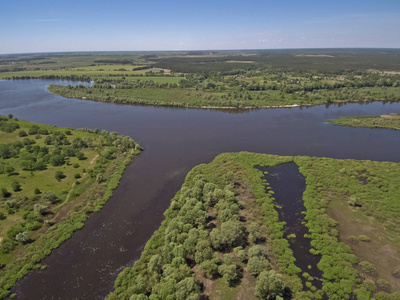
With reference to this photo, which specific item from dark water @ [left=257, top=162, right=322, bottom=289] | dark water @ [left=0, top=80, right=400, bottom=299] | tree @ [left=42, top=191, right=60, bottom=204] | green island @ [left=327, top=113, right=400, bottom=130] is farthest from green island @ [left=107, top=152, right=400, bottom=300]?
green island @ [left=327, top=113, right=400, bottom=130]

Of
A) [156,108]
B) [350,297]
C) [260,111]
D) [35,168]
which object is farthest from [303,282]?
[156,108]

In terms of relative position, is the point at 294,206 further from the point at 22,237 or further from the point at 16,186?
the point at 16,186

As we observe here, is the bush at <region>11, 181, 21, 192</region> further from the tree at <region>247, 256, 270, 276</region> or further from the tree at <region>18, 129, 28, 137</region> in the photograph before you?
the tree at <region>247, 256, 270, 276</region>

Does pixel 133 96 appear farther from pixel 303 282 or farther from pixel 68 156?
pixel 303 282

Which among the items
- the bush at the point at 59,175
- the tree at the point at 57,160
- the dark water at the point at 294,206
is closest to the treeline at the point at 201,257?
the dark water at the point at 294,206

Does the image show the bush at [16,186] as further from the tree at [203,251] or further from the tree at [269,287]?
the tree at [269,287]

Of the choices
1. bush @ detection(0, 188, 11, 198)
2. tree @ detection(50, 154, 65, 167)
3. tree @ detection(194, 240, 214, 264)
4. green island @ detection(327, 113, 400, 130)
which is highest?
green island @ detection(327, 113, 400, 130)
